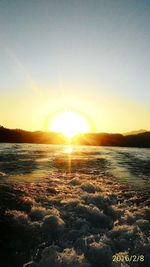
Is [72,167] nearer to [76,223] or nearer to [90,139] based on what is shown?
[76,223]

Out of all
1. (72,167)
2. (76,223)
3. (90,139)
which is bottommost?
(76,223)

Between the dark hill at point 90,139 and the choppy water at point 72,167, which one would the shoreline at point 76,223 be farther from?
the dark hill at point 90,139

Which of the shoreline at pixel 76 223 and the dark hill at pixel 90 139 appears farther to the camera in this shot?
the dark hill at pixel 90 139

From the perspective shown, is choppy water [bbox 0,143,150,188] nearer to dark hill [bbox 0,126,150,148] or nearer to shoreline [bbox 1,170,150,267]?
shoreline [bbox 1,170,150,267]

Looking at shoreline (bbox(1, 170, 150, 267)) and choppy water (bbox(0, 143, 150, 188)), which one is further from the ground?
choppy water (bbox(0, 143, 150, 188))

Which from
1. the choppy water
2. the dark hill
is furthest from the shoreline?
the dark hill

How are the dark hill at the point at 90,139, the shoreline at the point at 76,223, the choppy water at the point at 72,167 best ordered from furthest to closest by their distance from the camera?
the dark hill at the point at 90,139
the choppy water at the point at 72,167
the shoreline at the point at 76,223

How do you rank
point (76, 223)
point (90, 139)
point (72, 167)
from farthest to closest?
point (90, 139)
point (72, 167)
point (76, 223)

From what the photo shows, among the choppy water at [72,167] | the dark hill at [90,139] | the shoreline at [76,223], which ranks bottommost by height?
the shoreline at [76,223]

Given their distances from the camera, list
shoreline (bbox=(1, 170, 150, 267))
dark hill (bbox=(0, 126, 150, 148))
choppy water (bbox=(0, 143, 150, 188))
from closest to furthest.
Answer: shoreline (bbox=(1, 170, 150, 267)) → choppy water (bbox=(0, 143, 150, 188)) → dark hill (bbox=(0, 126, 150, 148))

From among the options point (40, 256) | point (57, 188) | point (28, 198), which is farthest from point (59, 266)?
point (57, 188)

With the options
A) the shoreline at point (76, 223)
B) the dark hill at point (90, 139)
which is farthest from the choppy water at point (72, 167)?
the dark hill at point (90, 139)

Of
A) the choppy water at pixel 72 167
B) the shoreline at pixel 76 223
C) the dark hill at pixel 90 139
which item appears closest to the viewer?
the shoreline at pixel 76 223

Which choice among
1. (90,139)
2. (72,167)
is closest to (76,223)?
(72,167)
